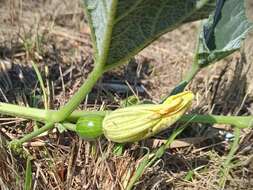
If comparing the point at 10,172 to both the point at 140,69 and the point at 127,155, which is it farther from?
the point at 140,69

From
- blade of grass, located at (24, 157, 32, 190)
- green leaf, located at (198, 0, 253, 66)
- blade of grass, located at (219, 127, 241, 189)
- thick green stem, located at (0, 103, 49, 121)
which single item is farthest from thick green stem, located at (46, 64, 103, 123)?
blade of grass, located at (219, 127, 241, 189)

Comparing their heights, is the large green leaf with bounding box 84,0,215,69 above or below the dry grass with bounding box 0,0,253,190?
above

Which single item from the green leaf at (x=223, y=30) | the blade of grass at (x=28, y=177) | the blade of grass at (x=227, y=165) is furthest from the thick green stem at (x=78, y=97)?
the blade of grass at (x=227, y=165)

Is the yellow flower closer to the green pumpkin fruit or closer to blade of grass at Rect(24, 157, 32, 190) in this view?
the green pumpkin fruit

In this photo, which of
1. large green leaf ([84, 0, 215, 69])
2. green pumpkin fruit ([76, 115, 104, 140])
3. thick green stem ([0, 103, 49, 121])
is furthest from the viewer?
thick green stem ([0, 103, 49, 121])

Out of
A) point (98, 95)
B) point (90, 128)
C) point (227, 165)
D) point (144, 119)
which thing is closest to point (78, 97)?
point (90, 128)

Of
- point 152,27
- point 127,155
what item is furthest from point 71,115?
point 152,27

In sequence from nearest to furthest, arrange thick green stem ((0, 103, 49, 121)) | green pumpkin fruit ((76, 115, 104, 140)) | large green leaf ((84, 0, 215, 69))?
large green leaf ((84, 0, 215, 69)) < green pumpkin fruit ((76, 115, 104, 140)) < thick green stem ((0, 103, 49, 121))
